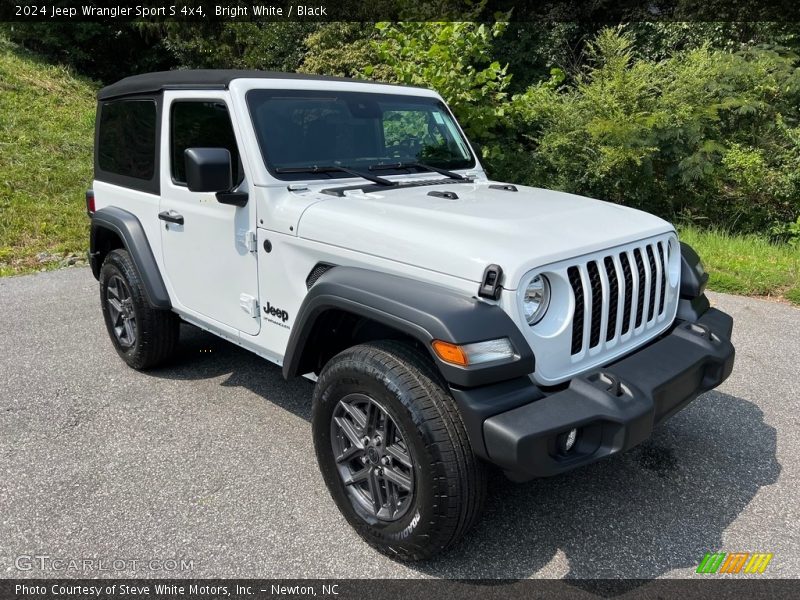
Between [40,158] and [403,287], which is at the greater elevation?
[403,287]

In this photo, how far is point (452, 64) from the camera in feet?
25.9

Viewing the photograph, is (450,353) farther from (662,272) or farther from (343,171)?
(343,171)

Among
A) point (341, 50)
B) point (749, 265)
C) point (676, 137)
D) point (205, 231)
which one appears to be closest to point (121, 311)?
point (205, 231)

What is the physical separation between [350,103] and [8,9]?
18.2 m

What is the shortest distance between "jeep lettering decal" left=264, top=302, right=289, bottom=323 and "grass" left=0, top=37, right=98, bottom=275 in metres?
5.81

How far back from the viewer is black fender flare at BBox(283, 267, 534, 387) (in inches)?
88.7

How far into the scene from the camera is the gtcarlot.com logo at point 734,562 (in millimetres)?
2584

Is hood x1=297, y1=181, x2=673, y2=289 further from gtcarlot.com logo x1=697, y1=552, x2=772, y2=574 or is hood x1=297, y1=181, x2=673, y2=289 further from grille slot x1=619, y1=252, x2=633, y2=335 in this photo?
gtcarlot.com logo x1=697, y1=552, x2=772, y2=574

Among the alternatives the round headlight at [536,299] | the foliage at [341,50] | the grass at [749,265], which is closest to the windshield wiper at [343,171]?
the round headlight at [536,299]

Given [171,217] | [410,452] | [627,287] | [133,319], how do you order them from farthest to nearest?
[133,319]
[171,217]
[627,287]
[410,452]

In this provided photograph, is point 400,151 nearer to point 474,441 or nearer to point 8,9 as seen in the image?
point 474,441

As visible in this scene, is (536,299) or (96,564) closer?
(536,299)

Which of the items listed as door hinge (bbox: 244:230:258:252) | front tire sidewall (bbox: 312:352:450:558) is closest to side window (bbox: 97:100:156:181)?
door hinge (bbox: 244:230:258:252)

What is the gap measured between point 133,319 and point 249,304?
1.42 metres
